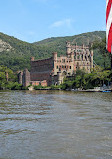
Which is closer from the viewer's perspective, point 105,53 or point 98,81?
point 98,81

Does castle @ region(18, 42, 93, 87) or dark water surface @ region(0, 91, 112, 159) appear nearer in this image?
dark water surface @ region(0, 91, 112, 159)

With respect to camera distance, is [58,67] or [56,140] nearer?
[56,140]

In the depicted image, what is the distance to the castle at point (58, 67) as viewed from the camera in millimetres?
114875

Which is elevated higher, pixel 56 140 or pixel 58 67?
pixel 58 67

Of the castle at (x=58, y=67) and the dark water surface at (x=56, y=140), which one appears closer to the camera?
the dark water surface at (x=56, y=140)

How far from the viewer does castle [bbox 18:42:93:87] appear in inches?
4523

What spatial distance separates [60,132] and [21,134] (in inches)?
73.0

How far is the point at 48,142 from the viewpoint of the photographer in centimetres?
1212

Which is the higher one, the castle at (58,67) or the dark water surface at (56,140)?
the castle at (58,67)

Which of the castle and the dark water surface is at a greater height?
the castle

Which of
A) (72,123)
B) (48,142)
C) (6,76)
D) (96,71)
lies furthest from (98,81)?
(48,142)

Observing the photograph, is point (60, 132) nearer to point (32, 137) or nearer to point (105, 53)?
point (32, 137)

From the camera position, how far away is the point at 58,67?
120 m

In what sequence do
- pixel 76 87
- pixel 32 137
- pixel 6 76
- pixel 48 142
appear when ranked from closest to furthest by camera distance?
pixel 48 142, pixel 32 137, pixel 76 87, pixel 6 76
